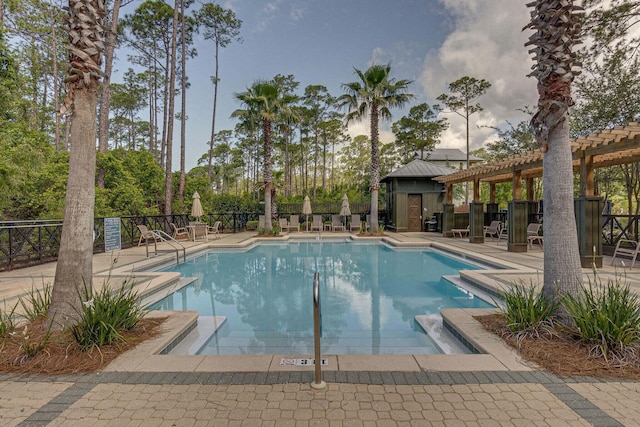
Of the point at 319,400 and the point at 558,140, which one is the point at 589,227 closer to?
the point at 558,140

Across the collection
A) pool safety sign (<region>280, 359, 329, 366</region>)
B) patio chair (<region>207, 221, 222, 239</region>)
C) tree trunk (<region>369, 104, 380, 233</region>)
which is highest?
tree trunk (<region>369, 104, 380, 233</region>)

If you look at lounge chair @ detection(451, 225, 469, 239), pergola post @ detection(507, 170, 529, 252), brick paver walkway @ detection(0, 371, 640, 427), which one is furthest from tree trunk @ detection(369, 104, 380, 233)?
brick paver walkway @ detection(0, 371, 640, 427)

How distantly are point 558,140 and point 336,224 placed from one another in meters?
14.1

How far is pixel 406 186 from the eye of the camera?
15789 millimetres

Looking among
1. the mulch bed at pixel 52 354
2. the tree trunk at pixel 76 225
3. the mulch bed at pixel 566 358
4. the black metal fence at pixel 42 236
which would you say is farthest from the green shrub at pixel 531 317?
the black metal fence at pixel 42 236

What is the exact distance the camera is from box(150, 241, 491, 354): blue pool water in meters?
3.76

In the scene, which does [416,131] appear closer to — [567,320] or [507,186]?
[507,186]

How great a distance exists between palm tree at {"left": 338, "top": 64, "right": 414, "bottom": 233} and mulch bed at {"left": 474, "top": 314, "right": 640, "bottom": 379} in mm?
10905

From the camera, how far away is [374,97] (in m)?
13.0

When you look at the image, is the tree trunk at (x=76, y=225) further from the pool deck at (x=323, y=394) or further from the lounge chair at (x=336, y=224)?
the lounge chair at (x=336, y=224)

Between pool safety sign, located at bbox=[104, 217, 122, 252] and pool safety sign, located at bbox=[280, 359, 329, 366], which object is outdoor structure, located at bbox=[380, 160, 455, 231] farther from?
pool safety sign, located at bbox=[280, 359, 329, 366]

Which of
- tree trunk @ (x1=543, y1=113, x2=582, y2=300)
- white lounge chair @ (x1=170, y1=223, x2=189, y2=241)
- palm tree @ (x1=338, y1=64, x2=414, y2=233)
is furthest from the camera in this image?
palm tree @ (x1=338, y1=64, x2=414, y2=233)

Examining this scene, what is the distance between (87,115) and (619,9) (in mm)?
12581

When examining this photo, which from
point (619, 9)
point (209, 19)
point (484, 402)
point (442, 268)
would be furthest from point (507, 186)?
point (484, 402)
